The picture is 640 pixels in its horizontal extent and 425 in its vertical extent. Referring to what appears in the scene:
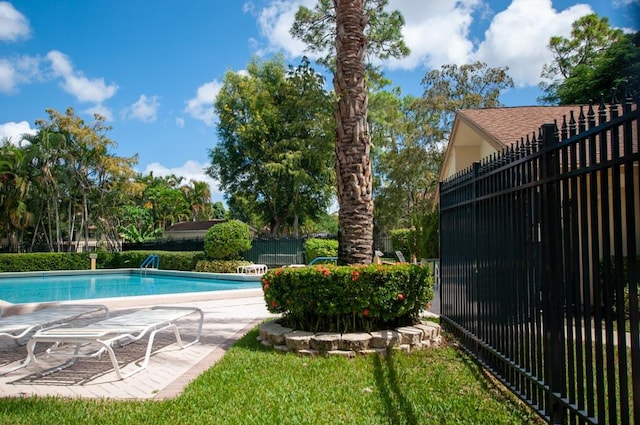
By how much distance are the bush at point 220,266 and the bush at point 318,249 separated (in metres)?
3.19

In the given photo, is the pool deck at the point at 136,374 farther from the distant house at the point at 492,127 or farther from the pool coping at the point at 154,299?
the distant house at the point at 492,127

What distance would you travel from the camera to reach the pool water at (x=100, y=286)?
687 inches

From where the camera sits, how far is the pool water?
17438 mm

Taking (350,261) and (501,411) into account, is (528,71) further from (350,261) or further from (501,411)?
(501,411)

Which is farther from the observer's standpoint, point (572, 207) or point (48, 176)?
point (48, 176)

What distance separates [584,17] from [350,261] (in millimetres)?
31582

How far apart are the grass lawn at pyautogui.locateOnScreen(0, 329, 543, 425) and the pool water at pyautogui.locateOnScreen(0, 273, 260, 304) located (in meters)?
13.0

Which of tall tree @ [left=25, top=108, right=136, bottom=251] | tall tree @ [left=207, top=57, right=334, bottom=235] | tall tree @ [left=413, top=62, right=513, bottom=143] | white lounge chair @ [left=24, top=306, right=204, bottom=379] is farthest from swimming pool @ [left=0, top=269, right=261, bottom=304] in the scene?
tall tree @ [left=413, top=62, right=513, bottom=143]

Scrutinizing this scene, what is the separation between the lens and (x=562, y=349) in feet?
11.8

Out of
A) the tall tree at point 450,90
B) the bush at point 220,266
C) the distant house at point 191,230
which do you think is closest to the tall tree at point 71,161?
the distant house at point 191,230

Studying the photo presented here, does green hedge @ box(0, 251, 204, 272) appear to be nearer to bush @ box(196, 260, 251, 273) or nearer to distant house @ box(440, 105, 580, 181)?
bush @ box(196, 260, 251, 273)

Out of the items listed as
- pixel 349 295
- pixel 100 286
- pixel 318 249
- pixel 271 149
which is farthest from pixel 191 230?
pixel 349 295

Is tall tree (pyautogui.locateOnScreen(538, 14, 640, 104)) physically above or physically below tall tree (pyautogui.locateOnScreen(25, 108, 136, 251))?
above

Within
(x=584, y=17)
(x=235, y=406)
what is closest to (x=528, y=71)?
(x=584, y=17)
